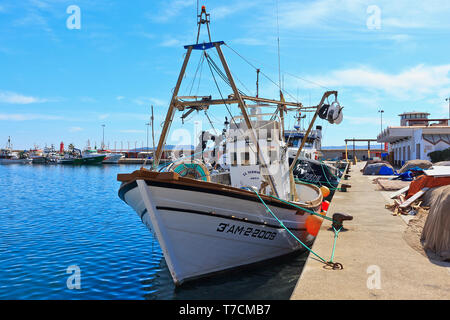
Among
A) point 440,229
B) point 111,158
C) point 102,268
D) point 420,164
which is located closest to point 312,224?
point 440,229

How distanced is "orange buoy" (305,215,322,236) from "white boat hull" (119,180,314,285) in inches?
54.1

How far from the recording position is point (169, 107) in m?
9.17

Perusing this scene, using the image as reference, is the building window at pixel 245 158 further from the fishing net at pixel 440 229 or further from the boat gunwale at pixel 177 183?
the fishing net at pixel 440 229

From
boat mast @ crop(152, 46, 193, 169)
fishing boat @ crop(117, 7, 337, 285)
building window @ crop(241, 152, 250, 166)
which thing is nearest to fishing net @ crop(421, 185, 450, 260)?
fishing boat @ crop(117, 7, 337, 285)

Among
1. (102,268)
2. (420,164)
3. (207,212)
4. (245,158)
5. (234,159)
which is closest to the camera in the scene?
(207,212)

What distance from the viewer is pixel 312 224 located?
10312 millimetres

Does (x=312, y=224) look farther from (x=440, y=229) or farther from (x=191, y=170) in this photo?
(x=191, y=170)

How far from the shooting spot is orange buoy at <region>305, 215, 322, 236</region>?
10164 millimetres

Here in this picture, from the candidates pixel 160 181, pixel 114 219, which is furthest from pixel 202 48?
pixel 114 219

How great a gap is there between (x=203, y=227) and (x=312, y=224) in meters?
3.99

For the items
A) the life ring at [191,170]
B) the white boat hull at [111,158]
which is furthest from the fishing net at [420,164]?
the white boat hull at [111,158]
